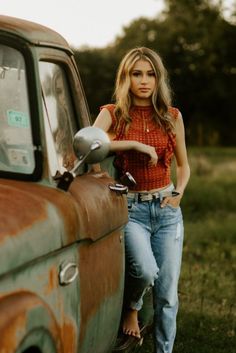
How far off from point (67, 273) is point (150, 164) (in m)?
1.40

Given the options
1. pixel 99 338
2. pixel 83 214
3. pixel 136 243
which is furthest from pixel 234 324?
pixel 83 214

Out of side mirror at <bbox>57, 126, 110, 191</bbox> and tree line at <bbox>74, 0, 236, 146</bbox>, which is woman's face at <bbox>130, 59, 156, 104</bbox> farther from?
tree line at <bbox>74, 0, 236, 146</bbox>

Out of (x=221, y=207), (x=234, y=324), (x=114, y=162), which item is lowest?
(x=221, y=207)

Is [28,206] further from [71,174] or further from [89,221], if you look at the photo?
[89,221]

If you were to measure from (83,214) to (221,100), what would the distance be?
181 feet

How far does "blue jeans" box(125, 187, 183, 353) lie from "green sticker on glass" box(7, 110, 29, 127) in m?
1.20

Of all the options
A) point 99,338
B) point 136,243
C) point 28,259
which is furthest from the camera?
point 136,243

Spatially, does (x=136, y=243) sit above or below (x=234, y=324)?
above

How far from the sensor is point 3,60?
384 centimetres

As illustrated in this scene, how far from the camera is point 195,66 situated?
5522 cm

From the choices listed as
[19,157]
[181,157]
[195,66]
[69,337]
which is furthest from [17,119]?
[195,66]

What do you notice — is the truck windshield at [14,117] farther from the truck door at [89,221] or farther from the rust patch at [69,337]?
the rust patch at [69,337]

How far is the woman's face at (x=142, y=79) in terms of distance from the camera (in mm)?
4945

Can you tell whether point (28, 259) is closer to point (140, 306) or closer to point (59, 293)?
point (59, 293)
